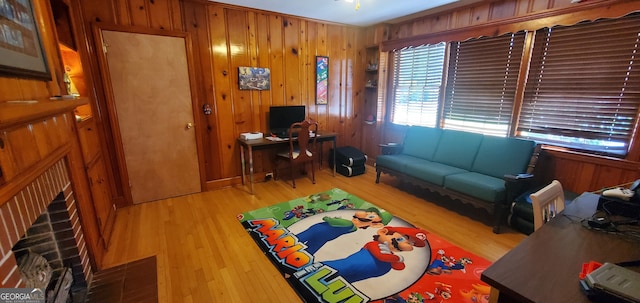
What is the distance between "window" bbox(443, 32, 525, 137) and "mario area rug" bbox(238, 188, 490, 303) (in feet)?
5.82

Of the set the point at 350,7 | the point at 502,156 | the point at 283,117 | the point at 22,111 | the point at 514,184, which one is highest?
the point at 350,7

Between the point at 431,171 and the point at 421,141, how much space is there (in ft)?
2.54

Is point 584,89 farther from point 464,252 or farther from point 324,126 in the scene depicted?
point 324,126

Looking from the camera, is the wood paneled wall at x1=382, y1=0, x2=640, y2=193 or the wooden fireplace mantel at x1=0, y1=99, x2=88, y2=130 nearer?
the wooden fireplace mantel at x1=0, y1=99, x2=88, y2=130

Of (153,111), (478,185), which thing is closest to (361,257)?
(478,185)

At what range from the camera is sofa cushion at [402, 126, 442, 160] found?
3668 millimetres

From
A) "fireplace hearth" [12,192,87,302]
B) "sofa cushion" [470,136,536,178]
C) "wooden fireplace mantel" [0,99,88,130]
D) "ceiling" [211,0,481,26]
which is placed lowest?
"fireplace hearth" [12,192,87,302]

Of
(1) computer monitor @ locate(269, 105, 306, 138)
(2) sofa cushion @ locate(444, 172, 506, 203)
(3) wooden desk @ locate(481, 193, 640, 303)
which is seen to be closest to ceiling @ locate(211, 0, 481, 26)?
(1) computer monitor @ locate(269, 105, 306, 138)

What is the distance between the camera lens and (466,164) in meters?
3.25

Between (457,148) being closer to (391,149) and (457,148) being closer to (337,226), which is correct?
(391,149)

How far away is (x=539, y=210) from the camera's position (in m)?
1.41

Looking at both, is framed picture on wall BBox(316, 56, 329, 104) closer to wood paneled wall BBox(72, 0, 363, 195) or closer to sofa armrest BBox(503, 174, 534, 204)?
wood paneled wall BBox(72, 0, 363, 195)

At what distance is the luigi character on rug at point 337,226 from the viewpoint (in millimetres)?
2402

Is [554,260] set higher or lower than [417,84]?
lower
